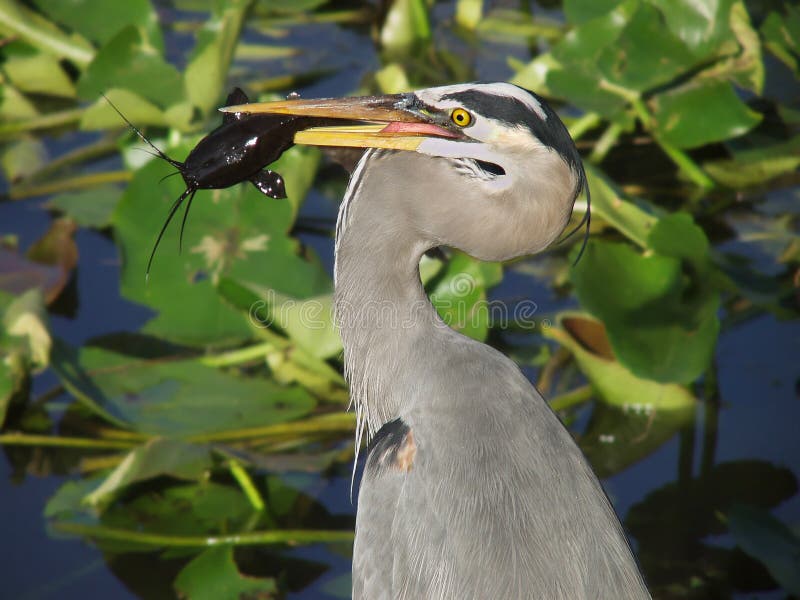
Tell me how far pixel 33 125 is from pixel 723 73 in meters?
2.97

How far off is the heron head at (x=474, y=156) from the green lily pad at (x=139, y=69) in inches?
93.9

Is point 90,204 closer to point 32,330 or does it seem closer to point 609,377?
point 32,330

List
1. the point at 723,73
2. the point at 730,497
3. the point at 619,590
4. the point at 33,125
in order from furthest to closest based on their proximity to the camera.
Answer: the point at 33,125
the point at 723,73
the point at 730,497
the point at 619,590

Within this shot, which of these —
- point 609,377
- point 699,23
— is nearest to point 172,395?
point 609,377

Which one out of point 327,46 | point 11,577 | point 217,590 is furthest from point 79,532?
point 327,46

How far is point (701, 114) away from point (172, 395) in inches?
84.7

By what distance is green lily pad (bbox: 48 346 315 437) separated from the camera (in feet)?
10.5

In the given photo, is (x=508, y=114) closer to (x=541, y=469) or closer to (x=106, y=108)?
(x=541, y=469)

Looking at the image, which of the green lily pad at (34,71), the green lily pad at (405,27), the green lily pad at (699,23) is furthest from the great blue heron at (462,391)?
the green lily pad at (405,27)

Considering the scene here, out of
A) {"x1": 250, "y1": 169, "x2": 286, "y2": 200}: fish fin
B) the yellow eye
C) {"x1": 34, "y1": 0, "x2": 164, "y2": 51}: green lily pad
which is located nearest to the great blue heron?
the yellow eye

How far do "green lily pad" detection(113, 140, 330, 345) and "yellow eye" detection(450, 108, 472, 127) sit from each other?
1788 mm

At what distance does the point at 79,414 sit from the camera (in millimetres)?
3371

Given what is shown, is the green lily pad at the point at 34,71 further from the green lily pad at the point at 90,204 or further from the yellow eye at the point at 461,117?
the yellow eye at the point at 461,117

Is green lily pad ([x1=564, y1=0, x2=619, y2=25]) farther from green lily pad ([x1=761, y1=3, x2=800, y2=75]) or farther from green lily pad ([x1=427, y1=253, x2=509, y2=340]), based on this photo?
green lily pad ([x1=427, y1=253, x2=509, y2=340])
